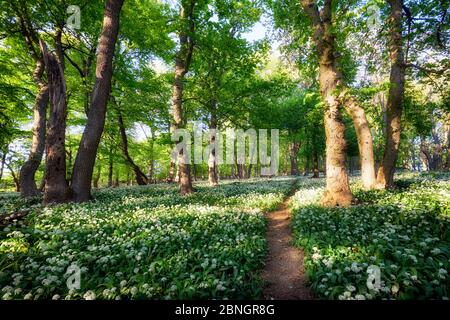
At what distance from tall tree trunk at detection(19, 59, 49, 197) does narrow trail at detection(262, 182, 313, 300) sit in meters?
13.7

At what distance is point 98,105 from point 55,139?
7.60ft

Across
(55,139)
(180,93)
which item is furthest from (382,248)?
(180,93)

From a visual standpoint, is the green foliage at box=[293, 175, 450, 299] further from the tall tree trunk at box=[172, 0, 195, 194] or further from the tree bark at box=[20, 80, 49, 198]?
the tree bark at box=[20, 80, 49, 198]

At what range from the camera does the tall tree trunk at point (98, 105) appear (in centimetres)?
1047

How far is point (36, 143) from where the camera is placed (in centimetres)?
1366

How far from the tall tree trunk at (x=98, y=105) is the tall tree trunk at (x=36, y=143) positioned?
16.2 ft

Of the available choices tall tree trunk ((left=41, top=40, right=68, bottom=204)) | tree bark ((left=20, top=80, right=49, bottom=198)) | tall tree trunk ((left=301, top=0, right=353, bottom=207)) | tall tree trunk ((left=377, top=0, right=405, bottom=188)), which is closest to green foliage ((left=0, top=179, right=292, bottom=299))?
tall tree trunk ((left=41, top=40, right=68, bottom=204))

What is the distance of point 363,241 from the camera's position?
5.85m

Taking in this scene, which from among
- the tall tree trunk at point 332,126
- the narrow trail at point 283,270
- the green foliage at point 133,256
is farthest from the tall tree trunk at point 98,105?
the tall tree trunk at point 332,126

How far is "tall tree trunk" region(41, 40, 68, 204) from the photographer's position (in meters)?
9.83

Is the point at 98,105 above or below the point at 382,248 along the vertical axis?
above

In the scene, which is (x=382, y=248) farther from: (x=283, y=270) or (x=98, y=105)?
(x=98, y=105)
